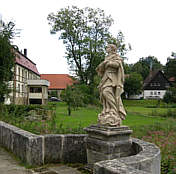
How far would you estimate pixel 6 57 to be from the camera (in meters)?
16.2

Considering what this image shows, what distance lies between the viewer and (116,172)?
290 cm

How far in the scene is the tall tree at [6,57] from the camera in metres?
15.7

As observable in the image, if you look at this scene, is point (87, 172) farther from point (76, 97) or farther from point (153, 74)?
point (153, 74)

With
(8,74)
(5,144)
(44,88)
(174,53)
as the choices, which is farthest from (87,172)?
(174,53)

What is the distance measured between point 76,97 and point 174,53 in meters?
45.1

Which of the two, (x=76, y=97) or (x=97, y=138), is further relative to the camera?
(x=76, y=97)

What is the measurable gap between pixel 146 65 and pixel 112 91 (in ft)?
255

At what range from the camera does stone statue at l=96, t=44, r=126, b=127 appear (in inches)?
198

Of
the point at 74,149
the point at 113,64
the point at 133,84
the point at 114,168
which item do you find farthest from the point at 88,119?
the point at 133,84

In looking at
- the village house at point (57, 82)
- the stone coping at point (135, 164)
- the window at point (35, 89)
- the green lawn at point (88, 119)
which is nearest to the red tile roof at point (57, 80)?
the village house at point (57, 82)

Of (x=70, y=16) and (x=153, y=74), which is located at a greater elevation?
(x=70, y=16)

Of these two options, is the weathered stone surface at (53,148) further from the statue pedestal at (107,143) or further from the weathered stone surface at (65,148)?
the statue pedestal at (107,143)

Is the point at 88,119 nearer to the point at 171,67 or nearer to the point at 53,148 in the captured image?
the point at 53,148

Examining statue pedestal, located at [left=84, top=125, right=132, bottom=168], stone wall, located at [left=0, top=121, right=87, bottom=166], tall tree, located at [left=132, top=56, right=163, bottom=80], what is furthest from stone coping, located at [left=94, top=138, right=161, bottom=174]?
tall tree, located at [left=132, top=56, right=163, bottom=80]
